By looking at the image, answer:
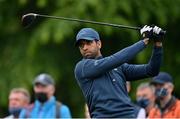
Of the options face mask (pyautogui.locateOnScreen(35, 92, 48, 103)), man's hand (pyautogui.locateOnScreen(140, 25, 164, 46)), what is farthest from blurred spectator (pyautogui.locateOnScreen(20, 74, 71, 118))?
man's hand (pyautogui.locateOnScreen(140, 25, 164, 46))

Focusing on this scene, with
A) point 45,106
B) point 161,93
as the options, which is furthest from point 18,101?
point 161,93

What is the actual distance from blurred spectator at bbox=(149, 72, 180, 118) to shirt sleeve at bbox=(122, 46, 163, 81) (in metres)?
2.35

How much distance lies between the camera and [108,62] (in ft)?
31.3

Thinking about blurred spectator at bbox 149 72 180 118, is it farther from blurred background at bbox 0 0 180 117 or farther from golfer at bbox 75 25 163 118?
blurred background at bbox 0 0 180 117

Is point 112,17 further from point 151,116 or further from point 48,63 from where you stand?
point 151,116

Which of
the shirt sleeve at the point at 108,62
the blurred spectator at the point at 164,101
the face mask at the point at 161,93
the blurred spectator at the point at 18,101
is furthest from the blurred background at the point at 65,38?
the shirt sleeve at the point at 108,62

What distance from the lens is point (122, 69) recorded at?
32.6ft

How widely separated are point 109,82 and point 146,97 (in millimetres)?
3479

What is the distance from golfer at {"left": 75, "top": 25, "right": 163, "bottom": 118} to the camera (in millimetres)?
9539

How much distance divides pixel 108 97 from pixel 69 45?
26.6 feet

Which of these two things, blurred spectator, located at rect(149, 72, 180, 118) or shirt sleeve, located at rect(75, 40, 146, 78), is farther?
blurred spectator, located at rect(149, 72, 180, 118)

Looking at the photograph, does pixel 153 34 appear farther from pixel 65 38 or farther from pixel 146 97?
pixel 65 38

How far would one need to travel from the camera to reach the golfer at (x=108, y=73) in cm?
954

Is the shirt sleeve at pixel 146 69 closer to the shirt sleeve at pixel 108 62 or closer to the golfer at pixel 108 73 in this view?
the golfer at pixel 108 73
